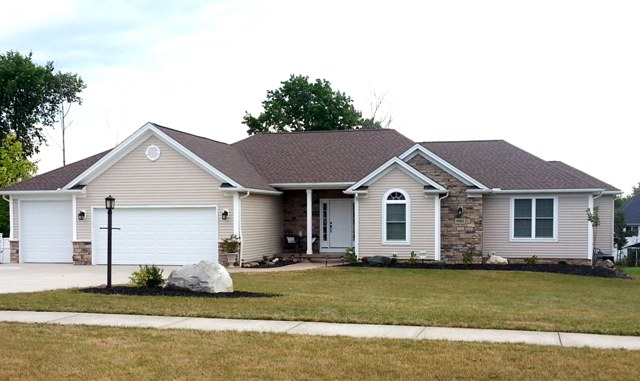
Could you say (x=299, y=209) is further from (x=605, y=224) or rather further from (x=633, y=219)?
(x=633, y=219)

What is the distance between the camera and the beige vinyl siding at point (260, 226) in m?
23.1

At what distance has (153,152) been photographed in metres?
23.1

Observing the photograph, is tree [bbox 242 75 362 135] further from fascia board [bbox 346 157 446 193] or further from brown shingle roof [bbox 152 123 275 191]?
fascia board [bbox 346 157 446 193]

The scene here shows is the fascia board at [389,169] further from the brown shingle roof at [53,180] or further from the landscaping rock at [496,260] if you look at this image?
the brown shingle roof at [53,180]

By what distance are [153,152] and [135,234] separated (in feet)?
9.66

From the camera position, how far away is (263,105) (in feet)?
157

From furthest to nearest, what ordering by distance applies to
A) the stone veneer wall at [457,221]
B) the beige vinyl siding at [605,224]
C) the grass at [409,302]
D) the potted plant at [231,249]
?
the beige vinyl siding at [605,224] → the stone veneer wall at [457,221] → the potted plant at [231,249] → the grass at [409,302]

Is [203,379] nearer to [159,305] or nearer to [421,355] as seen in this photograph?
[421,355]

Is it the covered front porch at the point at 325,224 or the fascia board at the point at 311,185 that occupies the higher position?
the fascia board at the point at 311,185

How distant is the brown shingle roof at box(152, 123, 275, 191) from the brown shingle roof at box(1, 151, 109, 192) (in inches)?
151

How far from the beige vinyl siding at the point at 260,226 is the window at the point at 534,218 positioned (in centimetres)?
877

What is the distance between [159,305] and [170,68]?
15.3 m

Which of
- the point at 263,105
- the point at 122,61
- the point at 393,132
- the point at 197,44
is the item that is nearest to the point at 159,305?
A: the point at 197,44

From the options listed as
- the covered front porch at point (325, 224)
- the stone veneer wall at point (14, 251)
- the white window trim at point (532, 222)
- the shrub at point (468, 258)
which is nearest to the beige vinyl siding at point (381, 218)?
the shrub at point (468, 258)
